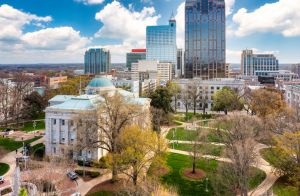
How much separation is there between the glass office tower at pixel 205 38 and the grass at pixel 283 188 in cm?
12583

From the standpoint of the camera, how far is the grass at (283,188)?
101ft

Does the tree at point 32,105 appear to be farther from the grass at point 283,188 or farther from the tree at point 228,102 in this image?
the grass at point 283,188

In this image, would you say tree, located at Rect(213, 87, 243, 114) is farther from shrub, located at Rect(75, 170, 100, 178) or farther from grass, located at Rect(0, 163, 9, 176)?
grass, located at Rect(0, 163, 9, 176)

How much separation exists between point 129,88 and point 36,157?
59.8 m

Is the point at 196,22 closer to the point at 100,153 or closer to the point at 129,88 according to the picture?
the point at 129,88

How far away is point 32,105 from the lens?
71750mm

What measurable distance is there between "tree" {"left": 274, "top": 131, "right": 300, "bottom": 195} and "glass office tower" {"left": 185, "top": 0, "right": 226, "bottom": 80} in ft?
419

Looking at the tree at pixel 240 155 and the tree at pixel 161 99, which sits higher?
the tree at pixel 161 99

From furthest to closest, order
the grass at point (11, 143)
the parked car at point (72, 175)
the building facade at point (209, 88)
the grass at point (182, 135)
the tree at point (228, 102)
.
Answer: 1. the building facade at point (209, 88)
2. the tree at point (228, 102)
3. the grass at point (182, 135)
4. the grass at point (11, 143)
5. the parked car at point (72, 175)

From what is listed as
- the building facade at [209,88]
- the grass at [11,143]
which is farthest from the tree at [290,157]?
the building facade at [209,88]

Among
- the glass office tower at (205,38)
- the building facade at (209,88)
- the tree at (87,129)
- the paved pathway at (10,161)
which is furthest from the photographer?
the glass office tower at (205,38)

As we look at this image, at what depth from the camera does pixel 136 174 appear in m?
30.3

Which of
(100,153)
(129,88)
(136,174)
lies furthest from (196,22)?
(136,174)

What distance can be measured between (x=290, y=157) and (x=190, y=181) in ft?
40.4
